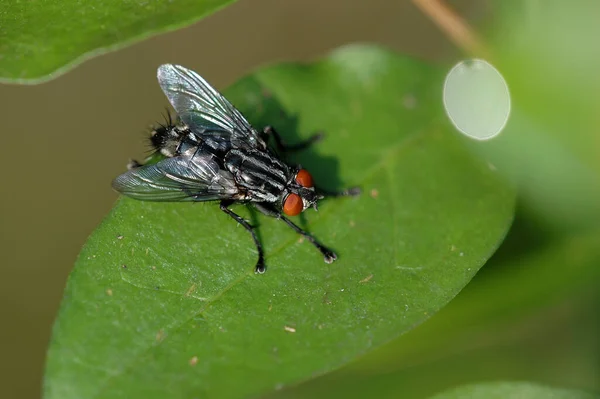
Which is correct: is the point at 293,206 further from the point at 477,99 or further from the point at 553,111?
the point at 553,111

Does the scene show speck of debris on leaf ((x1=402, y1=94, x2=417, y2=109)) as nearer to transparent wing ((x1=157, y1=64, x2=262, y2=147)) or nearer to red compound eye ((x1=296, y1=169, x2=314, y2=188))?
red compound eye ((x1=296, y1=169, x2=314, y2=188))

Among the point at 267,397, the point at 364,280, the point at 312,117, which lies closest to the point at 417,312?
the point at 364,280

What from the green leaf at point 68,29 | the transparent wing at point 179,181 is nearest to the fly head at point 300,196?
the transparent wing at point 179,181

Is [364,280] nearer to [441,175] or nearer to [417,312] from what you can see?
[417,312]

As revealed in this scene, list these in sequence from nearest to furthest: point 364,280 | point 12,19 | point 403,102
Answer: point 12,19 < point 364,280 < point 403,102

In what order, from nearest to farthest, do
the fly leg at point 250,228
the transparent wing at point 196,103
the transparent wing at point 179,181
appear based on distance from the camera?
1. the fly leg at point 250,228
2. the transparent wing at point 179,181
3. the transparent wing at point 196,103

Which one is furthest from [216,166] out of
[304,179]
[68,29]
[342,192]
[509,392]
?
[509,392]

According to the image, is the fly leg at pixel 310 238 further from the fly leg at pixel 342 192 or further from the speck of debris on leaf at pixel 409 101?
the speck of debris on leaf at pixel 409 101
